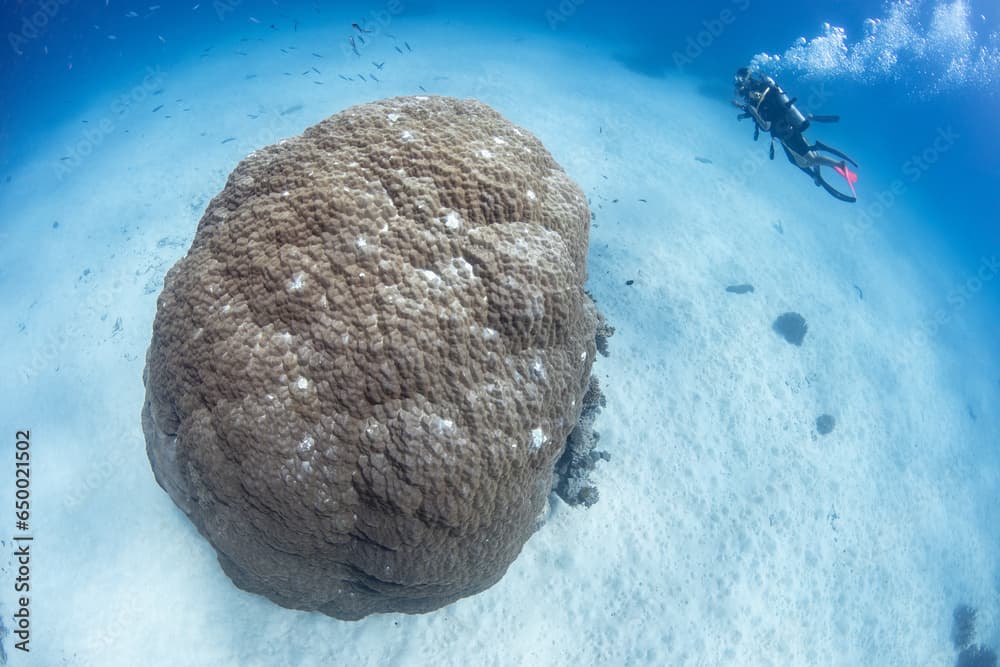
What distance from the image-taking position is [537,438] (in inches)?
151

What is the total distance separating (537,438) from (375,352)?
1437 millimetres

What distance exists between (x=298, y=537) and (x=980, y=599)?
13.9m

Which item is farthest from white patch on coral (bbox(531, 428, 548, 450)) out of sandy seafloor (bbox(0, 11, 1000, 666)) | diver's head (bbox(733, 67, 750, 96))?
diver's head (bbox(733, 67, 750, 96))

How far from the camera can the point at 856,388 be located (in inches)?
444

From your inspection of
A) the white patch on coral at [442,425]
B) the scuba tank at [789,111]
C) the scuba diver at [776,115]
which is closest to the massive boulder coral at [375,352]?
the white patch on coral at [442,425]

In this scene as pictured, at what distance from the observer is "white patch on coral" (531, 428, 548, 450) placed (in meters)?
3.81

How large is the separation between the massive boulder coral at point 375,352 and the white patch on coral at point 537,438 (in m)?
0.04

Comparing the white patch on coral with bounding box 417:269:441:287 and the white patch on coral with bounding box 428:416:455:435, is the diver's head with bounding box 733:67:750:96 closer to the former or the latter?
the white patch on coral with bounding box 417:269:441:287

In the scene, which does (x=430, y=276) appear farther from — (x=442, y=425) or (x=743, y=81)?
(x=743, y=81)

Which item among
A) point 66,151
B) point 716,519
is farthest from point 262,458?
point 66,151

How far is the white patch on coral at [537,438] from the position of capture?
12.5 feet

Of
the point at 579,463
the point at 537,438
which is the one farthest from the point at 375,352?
the point at 579,463

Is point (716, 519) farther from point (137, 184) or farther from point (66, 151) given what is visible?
point (66, 151)

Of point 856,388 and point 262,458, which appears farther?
point 856,388
